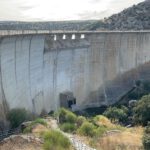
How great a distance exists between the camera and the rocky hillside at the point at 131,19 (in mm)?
97875

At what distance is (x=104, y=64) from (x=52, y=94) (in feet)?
40.7

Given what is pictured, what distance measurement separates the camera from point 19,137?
18.8m

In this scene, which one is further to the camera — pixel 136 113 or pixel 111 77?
pixel 111 77

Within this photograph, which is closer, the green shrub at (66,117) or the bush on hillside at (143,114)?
the green shrub at (66,117)

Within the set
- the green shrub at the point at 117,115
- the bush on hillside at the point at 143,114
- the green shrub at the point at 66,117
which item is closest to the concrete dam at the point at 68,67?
the green shrub at the point at 66,117

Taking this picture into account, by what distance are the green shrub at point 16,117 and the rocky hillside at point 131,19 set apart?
6120 centimetres

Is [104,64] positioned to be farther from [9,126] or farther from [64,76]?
[9,126]

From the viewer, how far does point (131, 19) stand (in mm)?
102688

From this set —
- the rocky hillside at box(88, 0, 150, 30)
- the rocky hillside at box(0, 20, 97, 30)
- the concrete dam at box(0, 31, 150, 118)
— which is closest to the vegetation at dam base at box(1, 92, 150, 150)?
the concrete dam at box(0, 31, 150, 118)

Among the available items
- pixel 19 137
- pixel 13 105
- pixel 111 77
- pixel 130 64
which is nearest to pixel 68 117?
pixel 13 105

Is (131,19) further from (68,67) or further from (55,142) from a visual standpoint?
(55,142)

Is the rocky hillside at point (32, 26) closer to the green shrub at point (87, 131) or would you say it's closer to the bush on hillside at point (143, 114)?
the bush on hillside at point (143, 114)

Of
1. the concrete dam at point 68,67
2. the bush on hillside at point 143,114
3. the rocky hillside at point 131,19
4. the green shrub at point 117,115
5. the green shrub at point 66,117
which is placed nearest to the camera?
the green shrub at point 66,117

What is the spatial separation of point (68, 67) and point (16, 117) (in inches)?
548
